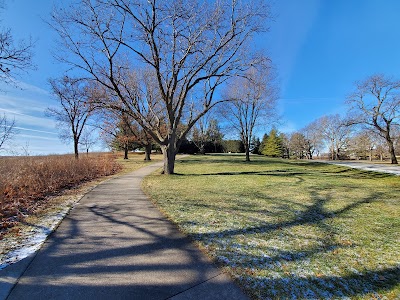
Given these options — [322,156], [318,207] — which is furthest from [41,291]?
[322,156]

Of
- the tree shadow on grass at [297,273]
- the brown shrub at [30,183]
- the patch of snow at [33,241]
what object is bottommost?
the tree shadow on grass at [297,273]

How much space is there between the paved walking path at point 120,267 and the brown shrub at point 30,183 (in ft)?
6.00

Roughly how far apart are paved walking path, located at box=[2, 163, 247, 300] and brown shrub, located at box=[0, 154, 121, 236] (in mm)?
1830

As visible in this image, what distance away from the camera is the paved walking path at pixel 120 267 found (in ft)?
7.51

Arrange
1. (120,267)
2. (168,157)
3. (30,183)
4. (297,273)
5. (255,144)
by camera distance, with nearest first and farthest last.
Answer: (297,273)
(120,267)
(30,183)
(168,157)
(255,144)

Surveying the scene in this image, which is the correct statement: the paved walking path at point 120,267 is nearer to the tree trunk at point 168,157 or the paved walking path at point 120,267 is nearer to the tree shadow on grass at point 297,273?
the tree shadow on grass at point 297,273

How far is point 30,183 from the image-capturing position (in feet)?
23.9

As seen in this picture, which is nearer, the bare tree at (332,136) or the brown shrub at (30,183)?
the brown shrub at (30,183)

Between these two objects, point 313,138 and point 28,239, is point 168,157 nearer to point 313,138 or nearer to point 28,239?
point 28,239

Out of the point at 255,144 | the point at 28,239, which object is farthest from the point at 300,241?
the point at 255,144

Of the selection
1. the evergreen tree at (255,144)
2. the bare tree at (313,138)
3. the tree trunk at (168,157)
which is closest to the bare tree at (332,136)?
the bare tree at (313,138)

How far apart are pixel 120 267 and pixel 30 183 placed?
6749 millimetres

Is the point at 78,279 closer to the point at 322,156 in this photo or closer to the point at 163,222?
the point at 163,222

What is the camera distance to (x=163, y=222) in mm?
4441
